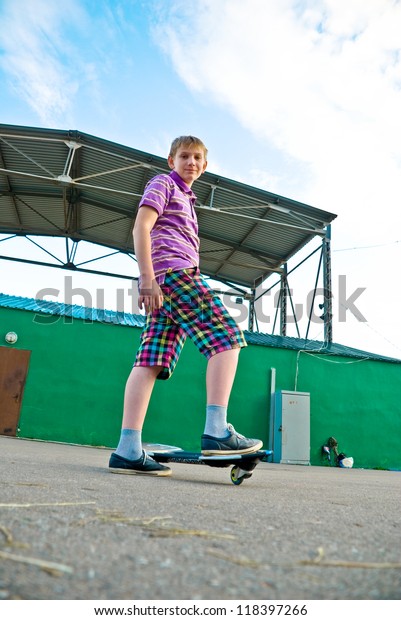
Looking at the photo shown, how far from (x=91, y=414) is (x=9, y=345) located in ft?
6.29

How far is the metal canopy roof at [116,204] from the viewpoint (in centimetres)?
1011

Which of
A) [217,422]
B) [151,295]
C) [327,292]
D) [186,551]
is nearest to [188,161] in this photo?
[151,295]

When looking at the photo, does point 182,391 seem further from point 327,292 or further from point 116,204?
point 116,204

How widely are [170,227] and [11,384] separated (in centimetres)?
697

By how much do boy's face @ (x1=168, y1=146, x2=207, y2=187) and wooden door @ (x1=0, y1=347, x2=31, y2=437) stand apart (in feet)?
22.4

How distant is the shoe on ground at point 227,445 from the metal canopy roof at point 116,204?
8.70m

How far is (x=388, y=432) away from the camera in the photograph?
9.50m

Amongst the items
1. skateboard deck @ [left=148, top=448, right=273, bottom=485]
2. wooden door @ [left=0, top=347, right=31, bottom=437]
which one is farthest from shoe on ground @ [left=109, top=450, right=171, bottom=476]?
wooden door @ [left=0, top=347, right=31, bottom=437]

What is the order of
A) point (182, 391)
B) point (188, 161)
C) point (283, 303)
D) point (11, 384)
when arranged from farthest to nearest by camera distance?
point (283, 303)
point (182, 391)
point (11, 384)
point (188, 161)

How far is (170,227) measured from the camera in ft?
7.35

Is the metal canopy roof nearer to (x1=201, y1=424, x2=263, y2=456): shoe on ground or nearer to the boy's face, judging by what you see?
the boy's face

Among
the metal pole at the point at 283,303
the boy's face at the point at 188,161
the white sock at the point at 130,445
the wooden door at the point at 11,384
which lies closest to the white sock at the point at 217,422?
the white sock at the point at 130,445

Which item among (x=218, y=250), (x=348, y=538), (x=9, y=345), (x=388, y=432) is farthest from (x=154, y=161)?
(x=348, y=538)
